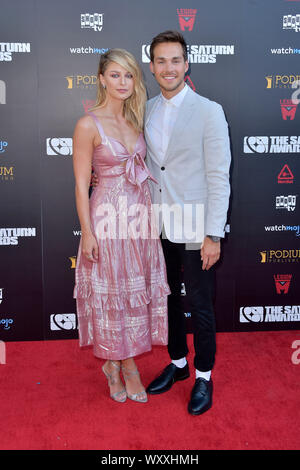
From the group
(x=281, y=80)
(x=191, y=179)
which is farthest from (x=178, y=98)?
(x=281, y=80)

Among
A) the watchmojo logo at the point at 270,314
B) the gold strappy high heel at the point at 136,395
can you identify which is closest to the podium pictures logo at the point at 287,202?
the watchmojo logo at the point at 270,314

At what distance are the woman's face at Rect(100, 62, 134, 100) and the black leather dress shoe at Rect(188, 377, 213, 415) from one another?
155 cm

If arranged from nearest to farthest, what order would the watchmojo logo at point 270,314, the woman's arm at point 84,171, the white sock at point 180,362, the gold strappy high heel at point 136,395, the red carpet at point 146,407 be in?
1. the red carpet at point 146,407
2. the woman's arm at point 84,171
3. the gold strappy high heel at point 136,395
4. the white sock at point 180,362
5. the watchmojo logo at point 270,314

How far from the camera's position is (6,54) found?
2914mm

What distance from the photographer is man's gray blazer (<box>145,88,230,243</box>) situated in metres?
2.10

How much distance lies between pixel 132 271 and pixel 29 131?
4.53 ft

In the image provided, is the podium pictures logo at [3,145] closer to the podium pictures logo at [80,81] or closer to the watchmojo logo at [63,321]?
the podium pictures logo at [80,81]

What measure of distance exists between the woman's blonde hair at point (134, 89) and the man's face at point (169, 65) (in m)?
0.11

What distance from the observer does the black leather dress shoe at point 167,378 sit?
247 cm

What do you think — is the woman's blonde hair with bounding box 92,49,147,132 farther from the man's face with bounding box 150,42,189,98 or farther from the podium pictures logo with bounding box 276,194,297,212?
the podium pictures logo with bounding box 276,194,297,212
